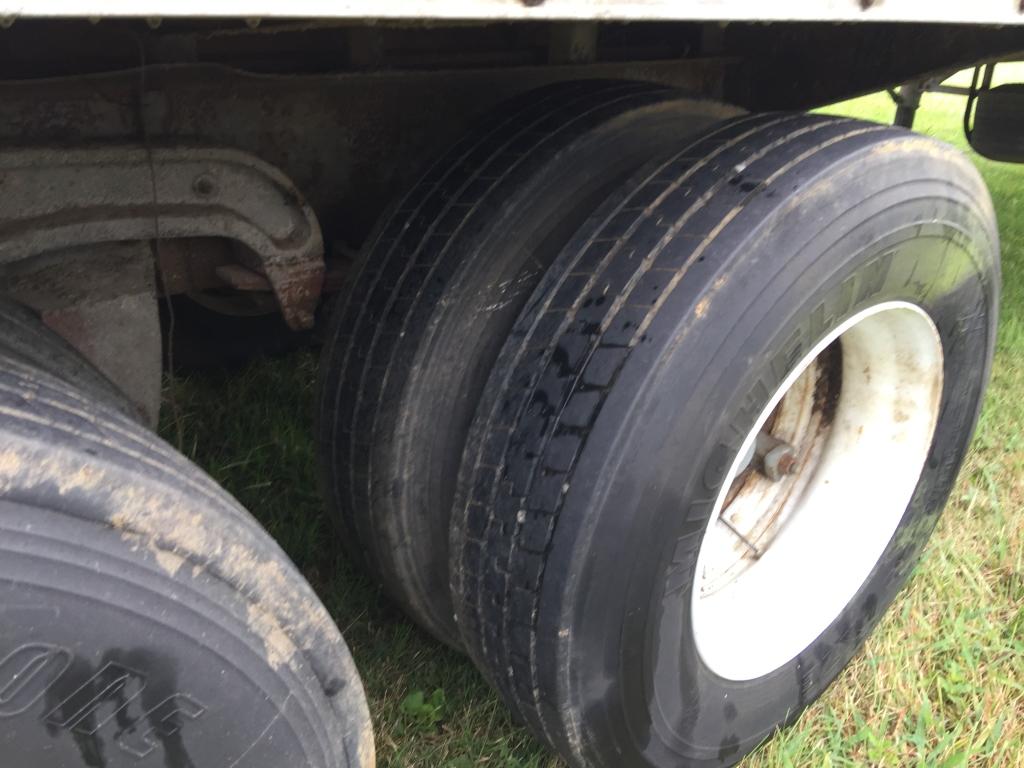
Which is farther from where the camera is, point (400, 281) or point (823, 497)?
point (823, 497)

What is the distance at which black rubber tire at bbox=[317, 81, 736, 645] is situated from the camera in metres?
1.42

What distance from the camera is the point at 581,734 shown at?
4.17 feet

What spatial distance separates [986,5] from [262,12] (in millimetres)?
1178

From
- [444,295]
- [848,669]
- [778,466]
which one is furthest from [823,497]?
[444,295]

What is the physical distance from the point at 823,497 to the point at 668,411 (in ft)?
2.57

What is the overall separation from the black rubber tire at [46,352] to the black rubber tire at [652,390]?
0.51 metres

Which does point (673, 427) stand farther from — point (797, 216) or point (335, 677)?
point (335, 677)

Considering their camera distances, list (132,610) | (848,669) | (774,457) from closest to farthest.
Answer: (132,610), (774,457), (848,669)

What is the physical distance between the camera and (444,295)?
4.69 ft

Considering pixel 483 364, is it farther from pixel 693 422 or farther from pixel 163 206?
pixel 163 206

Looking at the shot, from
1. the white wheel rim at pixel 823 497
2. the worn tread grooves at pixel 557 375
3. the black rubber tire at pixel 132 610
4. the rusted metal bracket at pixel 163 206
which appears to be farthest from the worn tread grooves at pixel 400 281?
→ the white wheel rim at pixel 823 497

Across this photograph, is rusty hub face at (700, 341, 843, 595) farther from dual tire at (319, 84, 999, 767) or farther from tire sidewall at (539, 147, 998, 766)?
tire sidewall at (539, 147, 998, 766)

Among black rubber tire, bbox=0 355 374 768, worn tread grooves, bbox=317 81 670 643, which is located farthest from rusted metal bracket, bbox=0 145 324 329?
black rubber tire, bbox=0 355 374 768

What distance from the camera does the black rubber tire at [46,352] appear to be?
1062mm
